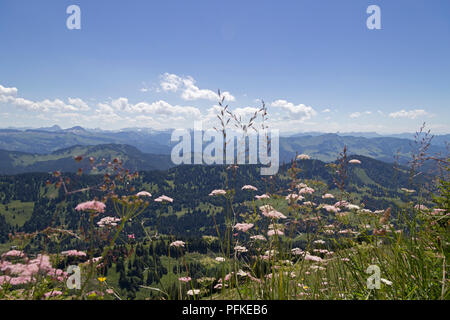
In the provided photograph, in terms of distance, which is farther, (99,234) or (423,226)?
(423,226)

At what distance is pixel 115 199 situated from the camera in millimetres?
3062

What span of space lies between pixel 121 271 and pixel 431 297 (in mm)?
186052

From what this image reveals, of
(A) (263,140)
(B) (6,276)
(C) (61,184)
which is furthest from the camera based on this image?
(A) (263,140)

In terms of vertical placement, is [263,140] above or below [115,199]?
above

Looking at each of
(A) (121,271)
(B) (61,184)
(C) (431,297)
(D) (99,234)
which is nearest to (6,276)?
(D) (99,234)
